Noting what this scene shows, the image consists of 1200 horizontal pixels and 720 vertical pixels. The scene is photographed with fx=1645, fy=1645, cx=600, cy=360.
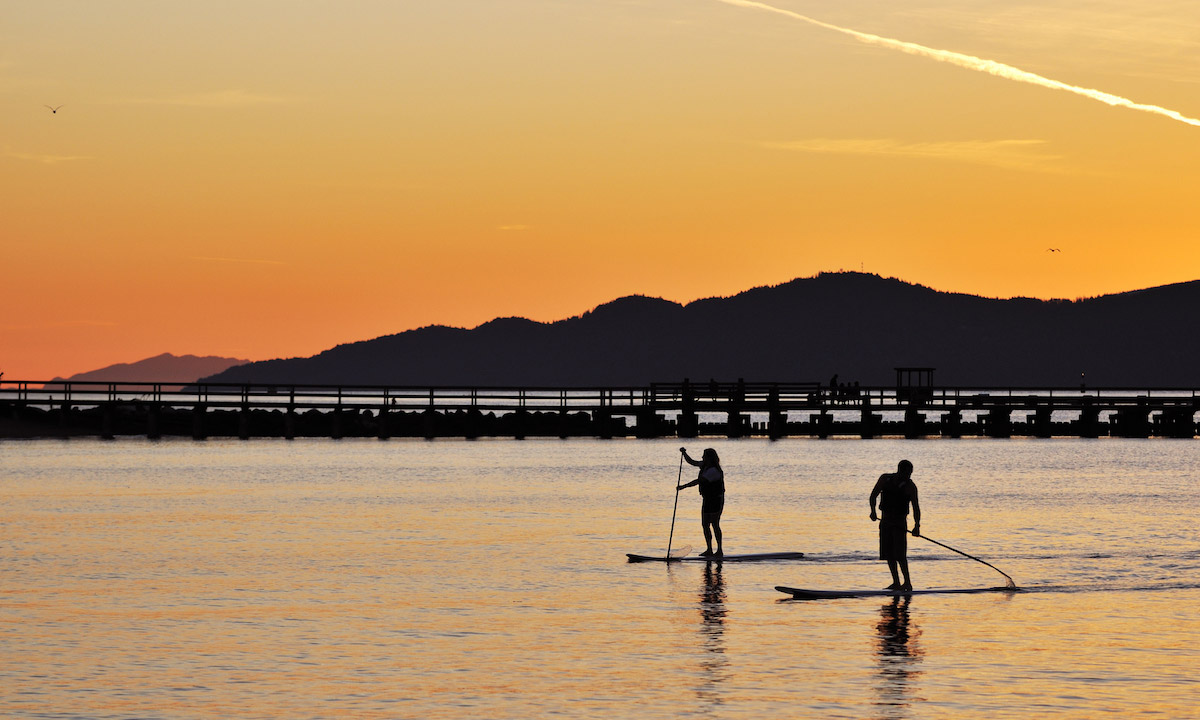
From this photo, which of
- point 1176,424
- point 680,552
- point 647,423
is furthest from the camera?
point 1176,424

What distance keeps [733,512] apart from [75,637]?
894 inches

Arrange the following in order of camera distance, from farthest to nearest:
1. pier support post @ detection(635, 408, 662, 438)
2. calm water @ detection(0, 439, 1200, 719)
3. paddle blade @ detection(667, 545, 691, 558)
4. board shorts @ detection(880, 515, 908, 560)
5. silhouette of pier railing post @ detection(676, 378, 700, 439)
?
pier support post @ detection(635, 408, 662, 438)
silhouette of pier railing post @ detection(676, 378, 700, 439)
paddle blade @ detection(667, 545, 691, 558)
board shorts @ detection(880, 515, 908, 560)
calm water @ detection(0, 439, 1200, 719)

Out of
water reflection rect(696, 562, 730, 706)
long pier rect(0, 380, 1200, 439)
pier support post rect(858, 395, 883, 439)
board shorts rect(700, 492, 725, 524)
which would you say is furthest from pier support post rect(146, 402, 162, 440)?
water reflection rect(696, 562, 730, 706)

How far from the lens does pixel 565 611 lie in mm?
19719

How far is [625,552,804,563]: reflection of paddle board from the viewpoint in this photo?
25.8 meters

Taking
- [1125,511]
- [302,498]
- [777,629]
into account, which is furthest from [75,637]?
[1125,511]

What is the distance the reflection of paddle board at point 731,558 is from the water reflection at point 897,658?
17.2 ft

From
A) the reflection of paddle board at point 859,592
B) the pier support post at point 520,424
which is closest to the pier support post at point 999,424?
the pier support post at point 520,424

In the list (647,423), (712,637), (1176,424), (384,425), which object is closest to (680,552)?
(712,637)

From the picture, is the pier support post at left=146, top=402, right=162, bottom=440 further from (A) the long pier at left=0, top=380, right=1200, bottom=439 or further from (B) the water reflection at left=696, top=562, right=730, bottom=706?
(B) the water reflection at left=696, top=562, right=730, bottom=706

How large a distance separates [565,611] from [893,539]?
448 centimetres

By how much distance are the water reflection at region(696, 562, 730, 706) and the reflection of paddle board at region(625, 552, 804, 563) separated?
35.9 inches

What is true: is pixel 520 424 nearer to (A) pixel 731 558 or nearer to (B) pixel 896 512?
(A) pixel 731 558

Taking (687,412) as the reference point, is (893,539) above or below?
below
